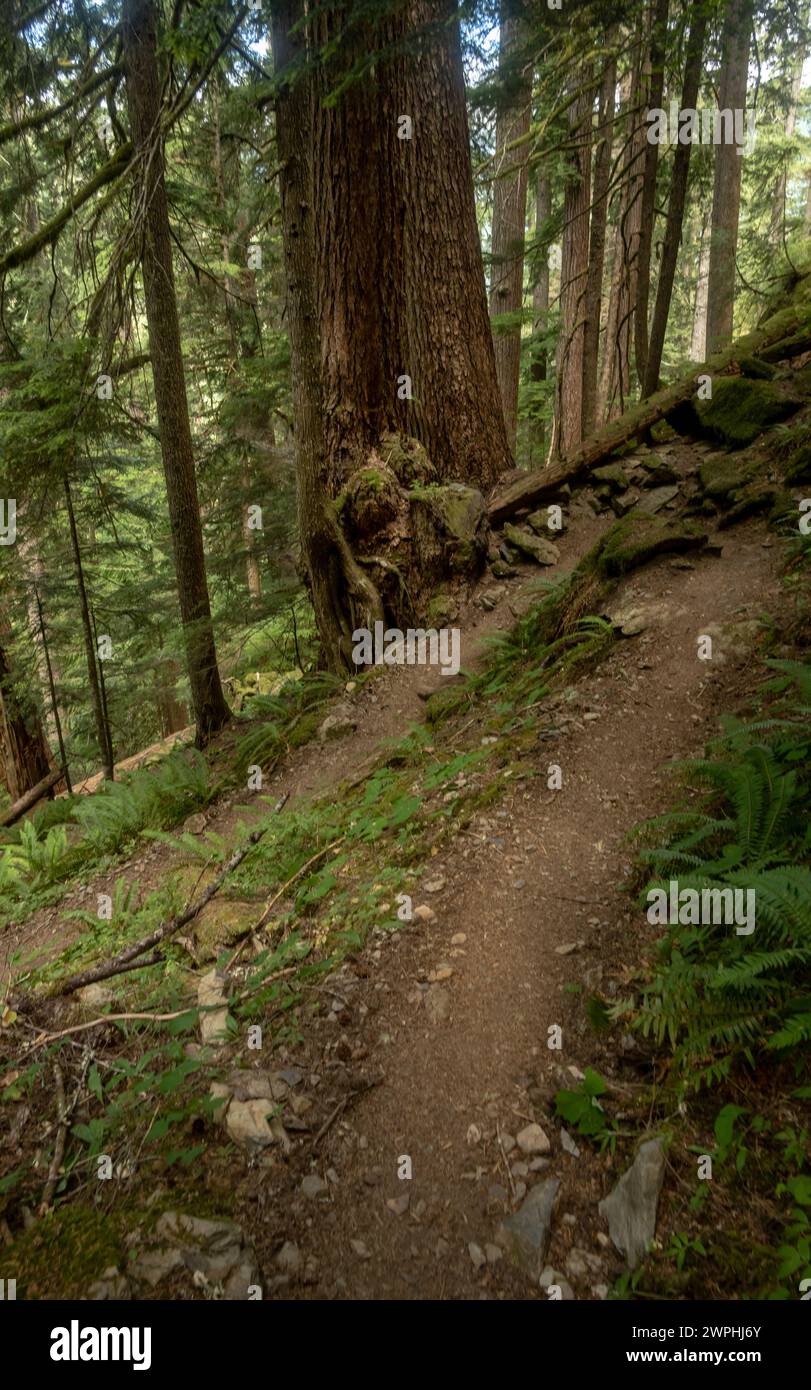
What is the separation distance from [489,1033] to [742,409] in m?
7.37

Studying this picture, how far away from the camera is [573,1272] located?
78.4 inches

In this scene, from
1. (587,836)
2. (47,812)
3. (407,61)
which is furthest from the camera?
(47,812)

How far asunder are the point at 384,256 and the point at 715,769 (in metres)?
6.69

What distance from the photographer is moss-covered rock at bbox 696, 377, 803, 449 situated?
721 centimetres

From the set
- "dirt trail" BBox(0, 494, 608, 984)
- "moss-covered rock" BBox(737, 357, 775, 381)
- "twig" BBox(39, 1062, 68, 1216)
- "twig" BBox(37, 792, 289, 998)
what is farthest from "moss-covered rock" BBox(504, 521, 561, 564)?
"twig" BBox(39, 1062, 68, 1216)

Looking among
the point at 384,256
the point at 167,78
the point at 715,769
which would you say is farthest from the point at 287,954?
the point at 167,78

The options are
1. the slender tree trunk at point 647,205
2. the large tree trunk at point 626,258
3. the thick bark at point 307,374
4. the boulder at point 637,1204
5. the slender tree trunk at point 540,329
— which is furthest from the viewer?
the slender tree trunk at point 540,329

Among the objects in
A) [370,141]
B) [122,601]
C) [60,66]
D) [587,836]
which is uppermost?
[60,66]

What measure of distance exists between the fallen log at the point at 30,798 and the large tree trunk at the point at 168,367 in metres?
4.79

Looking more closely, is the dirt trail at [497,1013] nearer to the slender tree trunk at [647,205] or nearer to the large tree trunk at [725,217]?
the slender tree trunk at [647,205]

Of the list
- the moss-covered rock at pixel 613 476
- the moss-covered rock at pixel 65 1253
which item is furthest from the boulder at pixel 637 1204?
the moss-covered rock at pixel 613 476

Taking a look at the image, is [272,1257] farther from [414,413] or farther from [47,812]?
[47,812]

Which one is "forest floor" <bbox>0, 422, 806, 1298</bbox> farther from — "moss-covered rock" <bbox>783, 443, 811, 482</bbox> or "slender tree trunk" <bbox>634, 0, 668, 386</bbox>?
"slender tree trunk" <bbox>634, 0, 668, 386</bbox>

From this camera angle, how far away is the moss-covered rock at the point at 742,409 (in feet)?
23.7
